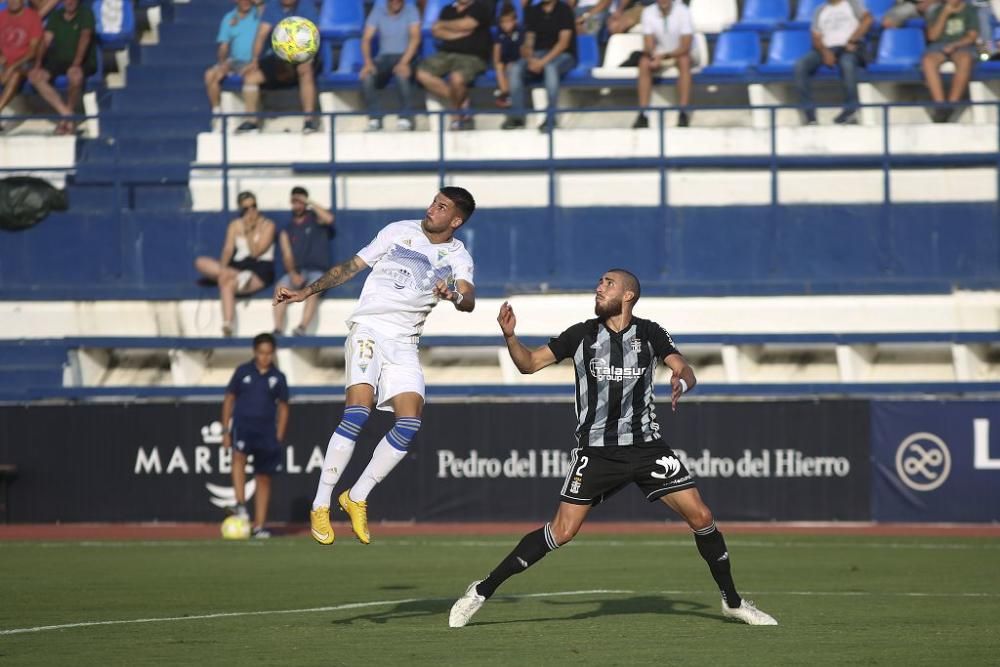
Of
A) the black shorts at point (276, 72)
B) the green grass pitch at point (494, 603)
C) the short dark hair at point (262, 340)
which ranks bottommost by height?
the green grass pitch at point (494, 603)

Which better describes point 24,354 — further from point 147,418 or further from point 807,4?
point 807,4

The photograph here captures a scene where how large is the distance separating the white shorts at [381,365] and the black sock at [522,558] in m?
1.26

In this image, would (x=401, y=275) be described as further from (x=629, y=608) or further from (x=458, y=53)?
(x=458, y=53)

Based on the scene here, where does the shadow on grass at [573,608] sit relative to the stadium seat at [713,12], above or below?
below

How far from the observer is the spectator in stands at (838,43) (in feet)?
70.7

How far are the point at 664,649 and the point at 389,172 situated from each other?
14272 mm

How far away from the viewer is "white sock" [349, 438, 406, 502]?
9.73m

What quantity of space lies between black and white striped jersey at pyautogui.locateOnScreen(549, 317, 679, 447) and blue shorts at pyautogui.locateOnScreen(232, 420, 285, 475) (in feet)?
28.3

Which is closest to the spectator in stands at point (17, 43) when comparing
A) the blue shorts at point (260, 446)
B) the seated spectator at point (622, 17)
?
the seated spectator at point (622, 17)

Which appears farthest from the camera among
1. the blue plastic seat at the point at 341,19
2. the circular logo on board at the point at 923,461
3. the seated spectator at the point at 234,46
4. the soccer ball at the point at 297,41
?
the blue plastic seat at the point at 341,19

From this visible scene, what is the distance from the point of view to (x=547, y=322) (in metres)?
20.3

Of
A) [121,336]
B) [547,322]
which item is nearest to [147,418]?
[121,336]

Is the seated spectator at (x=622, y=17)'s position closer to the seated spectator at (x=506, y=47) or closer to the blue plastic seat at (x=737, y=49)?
the blue plastic seat at (x=737, y=49)

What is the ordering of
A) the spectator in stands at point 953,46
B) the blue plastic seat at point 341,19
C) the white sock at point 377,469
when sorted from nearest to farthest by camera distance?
the white sock at point 377,469 → the spectator in stands at point 953,46 → the blue plastic seat at point 341,19
